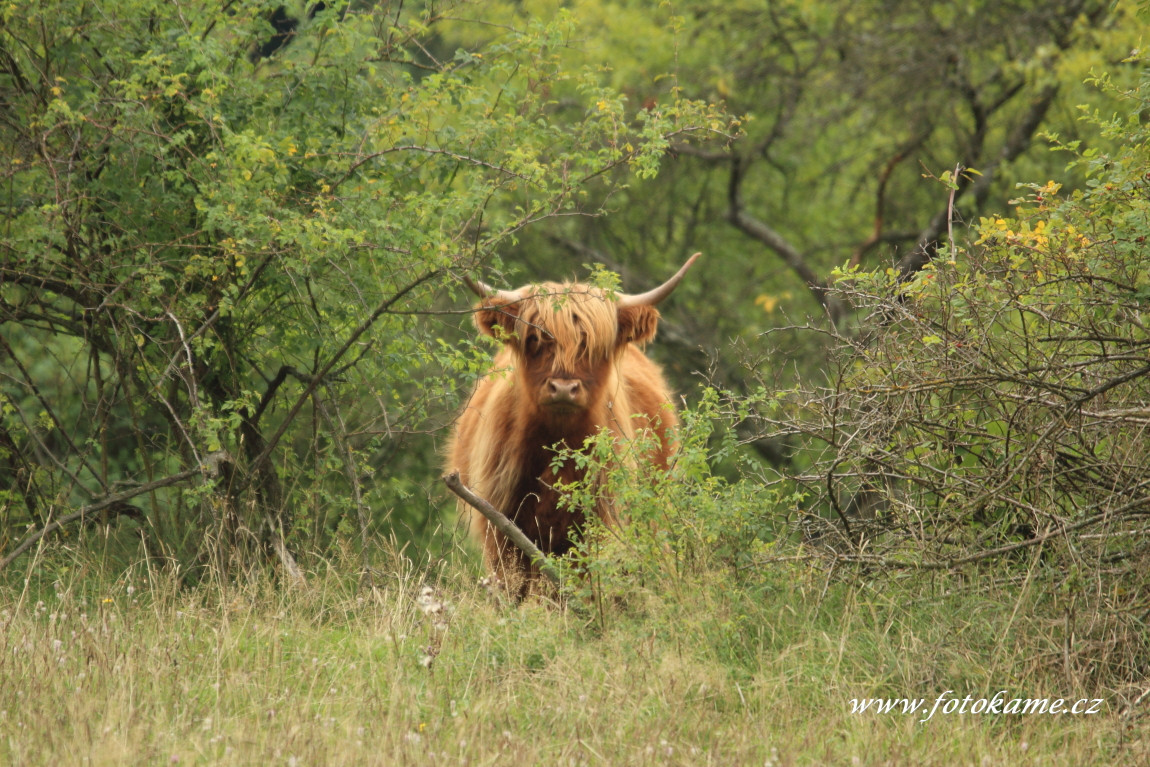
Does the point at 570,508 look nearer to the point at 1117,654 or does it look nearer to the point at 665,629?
the point at 665,629

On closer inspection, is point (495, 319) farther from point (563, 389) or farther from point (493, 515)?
point (493, 515)

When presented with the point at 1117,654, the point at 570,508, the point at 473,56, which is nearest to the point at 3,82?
the point at 473,56

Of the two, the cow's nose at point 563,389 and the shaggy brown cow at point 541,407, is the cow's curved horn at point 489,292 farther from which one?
the cow's nose at point 563,389

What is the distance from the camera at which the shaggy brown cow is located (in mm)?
6520

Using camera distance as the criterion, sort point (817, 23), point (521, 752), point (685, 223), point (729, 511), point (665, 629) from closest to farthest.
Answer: point (521, 752) → point (665, 629) → point (729, 511) → point (817, 23) → point (685, 223)

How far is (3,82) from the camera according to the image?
6.07 meters

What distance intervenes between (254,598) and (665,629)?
1.68m

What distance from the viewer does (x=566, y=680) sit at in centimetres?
412

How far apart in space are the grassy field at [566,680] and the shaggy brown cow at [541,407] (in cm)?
147

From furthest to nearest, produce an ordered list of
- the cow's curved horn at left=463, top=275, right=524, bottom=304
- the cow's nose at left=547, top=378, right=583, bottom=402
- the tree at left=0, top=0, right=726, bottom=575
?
the cow's nose at left=547, top=378, right=583, bottom=402 → the cow's curved horn at left=463, top=275, right=524, bottom=304 → the tree at left=0, top=0, right=726, bottom=575

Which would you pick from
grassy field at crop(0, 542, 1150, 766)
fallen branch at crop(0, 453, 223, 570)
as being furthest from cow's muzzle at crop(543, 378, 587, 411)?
fallen branch at crop(0, 453, 223, 570)

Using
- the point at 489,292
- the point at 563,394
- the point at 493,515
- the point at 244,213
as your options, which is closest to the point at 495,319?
the point at 489,292

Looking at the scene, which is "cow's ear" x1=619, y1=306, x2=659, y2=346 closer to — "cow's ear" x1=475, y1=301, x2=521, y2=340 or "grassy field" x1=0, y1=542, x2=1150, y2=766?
"cow's ear" x1=475, y1=301, x2=521, y2=340

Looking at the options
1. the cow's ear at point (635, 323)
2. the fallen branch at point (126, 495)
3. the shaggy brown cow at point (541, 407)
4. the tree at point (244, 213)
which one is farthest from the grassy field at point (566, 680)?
the cow's ear at point (635, 323)
